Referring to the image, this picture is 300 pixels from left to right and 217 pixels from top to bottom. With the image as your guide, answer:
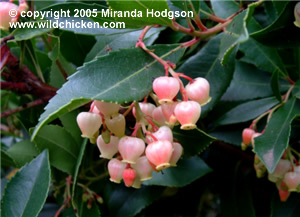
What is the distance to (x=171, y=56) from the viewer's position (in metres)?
0.71

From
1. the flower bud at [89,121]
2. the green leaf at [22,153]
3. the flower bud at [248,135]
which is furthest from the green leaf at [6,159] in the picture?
the flower bud at [248,135]

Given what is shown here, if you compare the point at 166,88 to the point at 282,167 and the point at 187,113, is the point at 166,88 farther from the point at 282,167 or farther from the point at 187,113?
the point at 282,167

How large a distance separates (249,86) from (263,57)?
9 centimetres

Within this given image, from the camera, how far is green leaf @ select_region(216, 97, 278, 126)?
906 millimetres

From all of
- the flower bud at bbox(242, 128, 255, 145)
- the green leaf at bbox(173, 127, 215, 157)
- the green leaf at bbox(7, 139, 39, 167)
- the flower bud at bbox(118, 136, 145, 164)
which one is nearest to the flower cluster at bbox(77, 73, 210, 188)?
the flower bud at bbox(118, 136, 145, 164)

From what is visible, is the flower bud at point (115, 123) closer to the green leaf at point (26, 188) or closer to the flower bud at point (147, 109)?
the flower bud at point (147, 109)

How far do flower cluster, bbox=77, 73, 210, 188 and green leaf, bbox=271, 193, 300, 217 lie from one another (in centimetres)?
37

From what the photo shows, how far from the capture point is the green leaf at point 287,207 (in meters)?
0.87

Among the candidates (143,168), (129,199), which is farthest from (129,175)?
(129,199)

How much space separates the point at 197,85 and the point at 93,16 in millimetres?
233

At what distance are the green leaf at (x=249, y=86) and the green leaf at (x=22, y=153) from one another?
0.54 metres

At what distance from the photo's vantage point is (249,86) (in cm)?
99

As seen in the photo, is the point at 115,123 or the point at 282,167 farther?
the point at 282,167

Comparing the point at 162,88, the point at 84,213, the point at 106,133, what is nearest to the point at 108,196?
the point at 84,213
